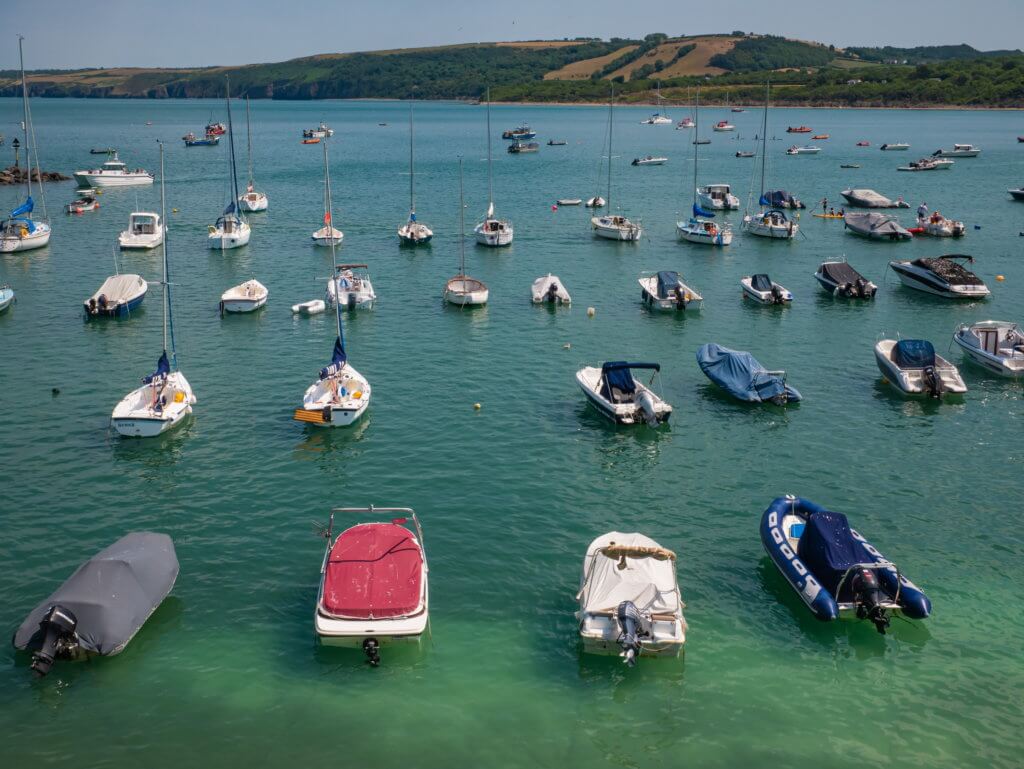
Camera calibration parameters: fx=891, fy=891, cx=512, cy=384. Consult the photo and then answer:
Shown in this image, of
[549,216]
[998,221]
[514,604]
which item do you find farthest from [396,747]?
[998,221]

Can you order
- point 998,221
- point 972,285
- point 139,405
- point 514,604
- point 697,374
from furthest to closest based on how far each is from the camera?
point 998,221 < point 972,285 < point 697,374 < point 139,405 < point 514,604

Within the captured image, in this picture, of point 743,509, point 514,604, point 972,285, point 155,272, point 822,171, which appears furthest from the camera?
point 822,171

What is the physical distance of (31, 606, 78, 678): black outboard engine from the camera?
23.5m

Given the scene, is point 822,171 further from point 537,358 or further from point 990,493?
point 990,493

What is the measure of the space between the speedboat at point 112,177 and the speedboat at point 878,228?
3800 inches

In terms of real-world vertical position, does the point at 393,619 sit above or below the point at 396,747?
above

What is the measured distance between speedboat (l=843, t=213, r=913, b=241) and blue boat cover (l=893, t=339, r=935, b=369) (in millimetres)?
43351

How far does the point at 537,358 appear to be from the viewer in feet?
167

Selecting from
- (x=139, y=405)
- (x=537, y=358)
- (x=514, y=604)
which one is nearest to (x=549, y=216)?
(x=537, y=358)

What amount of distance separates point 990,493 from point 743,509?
10.1 m

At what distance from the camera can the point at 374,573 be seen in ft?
85.3

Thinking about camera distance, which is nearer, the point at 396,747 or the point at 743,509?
the point at 396,747

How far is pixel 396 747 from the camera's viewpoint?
70.8ft

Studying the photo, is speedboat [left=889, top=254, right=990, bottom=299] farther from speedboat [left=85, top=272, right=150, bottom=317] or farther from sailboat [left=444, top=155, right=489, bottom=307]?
speedboat [left=85, top=272, right=150, bottom=317]
